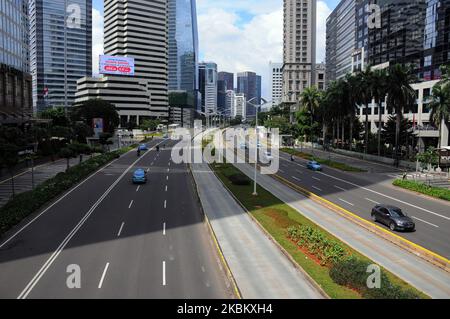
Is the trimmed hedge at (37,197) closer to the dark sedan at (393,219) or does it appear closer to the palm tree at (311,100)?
the dark sedan at (393,219)

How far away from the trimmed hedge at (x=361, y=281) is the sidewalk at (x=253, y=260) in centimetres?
141

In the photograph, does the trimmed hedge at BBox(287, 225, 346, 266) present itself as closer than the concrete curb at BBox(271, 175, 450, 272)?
Yes

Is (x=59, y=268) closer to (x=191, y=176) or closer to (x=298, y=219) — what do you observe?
(x=298, y=219)

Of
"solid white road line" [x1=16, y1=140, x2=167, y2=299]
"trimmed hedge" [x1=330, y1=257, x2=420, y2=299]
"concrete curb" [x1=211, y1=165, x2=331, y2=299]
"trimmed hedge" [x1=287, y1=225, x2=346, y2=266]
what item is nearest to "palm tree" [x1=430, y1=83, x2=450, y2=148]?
"concrete curb" [x1=211, y1=165, x2=331, y2=299]

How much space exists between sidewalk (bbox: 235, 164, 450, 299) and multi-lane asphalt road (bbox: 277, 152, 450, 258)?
2.39 metres

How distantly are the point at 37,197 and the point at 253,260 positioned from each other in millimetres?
24293

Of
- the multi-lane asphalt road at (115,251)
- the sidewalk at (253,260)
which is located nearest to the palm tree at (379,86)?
the multi-lane asphalt road at (115,251)

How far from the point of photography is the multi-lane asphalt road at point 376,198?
3038 cm

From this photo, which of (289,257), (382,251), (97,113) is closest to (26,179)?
(289,257)

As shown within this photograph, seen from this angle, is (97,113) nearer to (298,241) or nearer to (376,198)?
(376,198)

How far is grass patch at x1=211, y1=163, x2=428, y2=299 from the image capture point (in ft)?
62.3

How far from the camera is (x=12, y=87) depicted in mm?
81188

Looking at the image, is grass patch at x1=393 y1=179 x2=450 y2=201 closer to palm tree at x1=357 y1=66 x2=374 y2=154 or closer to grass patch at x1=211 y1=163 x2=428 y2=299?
grass patch at x1=211 y1=163 x2=428 y2=299

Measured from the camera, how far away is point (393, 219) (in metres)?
31.7
